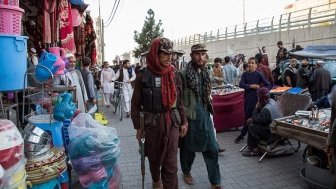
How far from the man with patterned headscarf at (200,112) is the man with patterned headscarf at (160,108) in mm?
546

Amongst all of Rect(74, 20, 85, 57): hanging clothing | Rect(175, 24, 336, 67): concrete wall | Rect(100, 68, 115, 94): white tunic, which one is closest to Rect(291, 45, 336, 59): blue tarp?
Rect(74, 20, 85, 57): hanging clothing

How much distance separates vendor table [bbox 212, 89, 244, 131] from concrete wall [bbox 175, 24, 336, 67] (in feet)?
42.1

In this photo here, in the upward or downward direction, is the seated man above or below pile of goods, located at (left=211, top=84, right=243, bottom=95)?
below

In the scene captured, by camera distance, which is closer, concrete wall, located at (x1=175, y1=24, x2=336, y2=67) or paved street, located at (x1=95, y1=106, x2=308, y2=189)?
paved street, located at (x1=95, y1=106, x2=308, y2=189)

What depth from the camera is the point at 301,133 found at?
4660 millimetres

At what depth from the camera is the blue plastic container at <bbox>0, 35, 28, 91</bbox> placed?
10.0 feet

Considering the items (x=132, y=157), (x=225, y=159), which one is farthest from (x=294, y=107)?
(x=132, y=157)

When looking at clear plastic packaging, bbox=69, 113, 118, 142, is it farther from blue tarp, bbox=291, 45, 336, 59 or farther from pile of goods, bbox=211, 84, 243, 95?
blue tarp, bbox=291, 45, 336, 59

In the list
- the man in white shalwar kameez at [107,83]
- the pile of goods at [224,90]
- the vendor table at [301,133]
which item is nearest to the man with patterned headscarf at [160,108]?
the vendor table at [301,133]

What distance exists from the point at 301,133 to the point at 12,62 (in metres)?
3.79

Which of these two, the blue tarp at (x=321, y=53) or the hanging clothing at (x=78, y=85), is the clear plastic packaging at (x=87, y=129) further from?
the blue tarp at (x=321, y=53)

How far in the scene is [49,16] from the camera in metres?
5.84

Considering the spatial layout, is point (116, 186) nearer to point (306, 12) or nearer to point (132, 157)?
point (132, 157)

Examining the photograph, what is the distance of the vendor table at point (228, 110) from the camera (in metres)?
7.96
